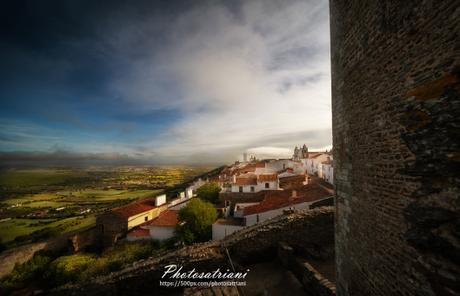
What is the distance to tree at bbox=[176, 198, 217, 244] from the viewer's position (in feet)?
73.6

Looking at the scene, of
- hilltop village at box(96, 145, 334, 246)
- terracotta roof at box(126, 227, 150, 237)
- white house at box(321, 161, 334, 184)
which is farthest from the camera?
white house at box(321, 161, 334, 184)

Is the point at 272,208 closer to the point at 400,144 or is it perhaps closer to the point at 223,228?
the point at 223,228

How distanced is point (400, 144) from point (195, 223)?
71.1ft

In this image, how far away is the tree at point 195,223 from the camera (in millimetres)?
22422

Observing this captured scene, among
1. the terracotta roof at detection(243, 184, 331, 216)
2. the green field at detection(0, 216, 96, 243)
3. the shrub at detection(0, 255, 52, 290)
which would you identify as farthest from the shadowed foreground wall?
the green field at detection(0, 216, 96, 243)

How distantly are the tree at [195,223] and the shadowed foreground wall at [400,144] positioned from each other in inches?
750

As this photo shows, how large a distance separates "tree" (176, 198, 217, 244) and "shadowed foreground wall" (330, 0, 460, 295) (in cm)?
1905

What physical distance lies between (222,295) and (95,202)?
7470cm

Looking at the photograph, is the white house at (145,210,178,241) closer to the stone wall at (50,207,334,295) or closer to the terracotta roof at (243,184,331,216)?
the terracotta roof at (243,184,331,216)

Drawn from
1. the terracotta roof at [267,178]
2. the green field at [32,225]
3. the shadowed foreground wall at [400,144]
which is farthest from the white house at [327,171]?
the green field at [32,225]

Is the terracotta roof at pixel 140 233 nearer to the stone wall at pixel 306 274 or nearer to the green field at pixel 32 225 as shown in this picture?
the green field at pixel 32 225

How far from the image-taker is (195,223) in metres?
22.8

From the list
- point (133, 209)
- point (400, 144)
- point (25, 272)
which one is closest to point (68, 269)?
point (25, 272)

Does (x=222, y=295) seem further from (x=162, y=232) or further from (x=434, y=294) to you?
(x=162, y=232)
